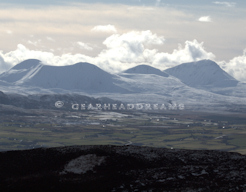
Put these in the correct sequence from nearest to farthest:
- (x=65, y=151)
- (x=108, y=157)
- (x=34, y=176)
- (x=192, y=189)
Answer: (x=192, y=189)
(x=34, y=176)
(x=108, y=157)
(x=65, y=151)

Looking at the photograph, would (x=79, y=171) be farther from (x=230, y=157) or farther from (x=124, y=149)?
(x=230, y=157)

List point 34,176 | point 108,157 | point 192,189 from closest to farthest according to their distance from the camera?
point 192,189 < point 34,176 < point 108,157

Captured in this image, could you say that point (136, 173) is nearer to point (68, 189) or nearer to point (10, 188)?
point (68, 189)

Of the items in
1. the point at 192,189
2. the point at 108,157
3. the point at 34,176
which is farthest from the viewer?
the point at 108,157

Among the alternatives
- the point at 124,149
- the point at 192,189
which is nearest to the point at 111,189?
the point at 192,189

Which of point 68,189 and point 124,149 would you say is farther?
point 124,149

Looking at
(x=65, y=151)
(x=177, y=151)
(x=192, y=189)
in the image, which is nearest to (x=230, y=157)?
(x=177, y=151)
